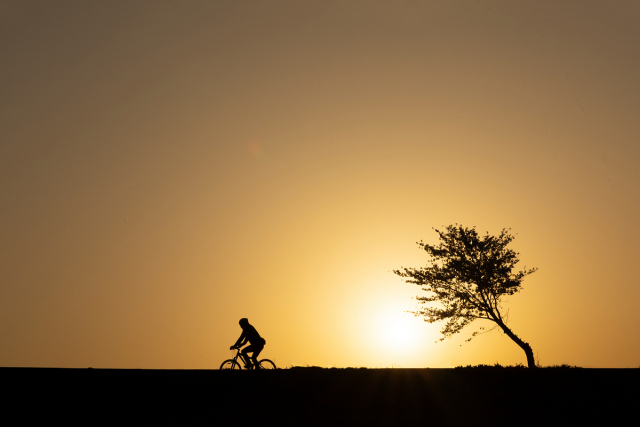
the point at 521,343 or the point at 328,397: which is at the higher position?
the point at 521,343

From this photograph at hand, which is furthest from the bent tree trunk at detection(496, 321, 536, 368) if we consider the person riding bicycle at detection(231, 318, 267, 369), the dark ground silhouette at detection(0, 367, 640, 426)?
the person riding bicycle at detection(231, 318, 267, 369)

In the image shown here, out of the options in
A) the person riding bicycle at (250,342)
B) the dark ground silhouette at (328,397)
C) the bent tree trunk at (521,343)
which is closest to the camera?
the dark ground silhouette at (328,397)

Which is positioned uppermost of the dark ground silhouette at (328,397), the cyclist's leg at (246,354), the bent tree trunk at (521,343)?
the bent tree trunk at (521,343)

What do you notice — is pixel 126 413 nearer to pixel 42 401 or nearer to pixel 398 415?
pixel 42 401

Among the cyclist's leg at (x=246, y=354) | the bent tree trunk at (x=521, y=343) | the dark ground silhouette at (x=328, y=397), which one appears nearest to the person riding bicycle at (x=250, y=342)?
the cyclist's leg at (x=246, y=354)

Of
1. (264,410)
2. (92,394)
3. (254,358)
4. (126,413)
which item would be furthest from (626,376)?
(92,394)

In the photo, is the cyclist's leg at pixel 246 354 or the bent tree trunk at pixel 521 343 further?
the bent tree trunk at pixel 521 343

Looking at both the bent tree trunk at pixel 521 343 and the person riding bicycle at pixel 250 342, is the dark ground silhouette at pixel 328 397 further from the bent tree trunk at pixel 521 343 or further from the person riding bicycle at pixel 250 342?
the bent tree trunk at pixel 521 343

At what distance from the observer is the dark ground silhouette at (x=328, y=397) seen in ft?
41.0

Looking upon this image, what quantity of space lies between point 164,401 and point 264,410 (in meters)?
2.76

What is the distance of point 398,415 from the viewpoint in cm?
1262

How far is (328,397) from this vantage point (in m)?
14.0

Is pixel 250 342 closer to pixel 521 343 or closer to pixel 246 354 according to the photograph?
pixel 246 354

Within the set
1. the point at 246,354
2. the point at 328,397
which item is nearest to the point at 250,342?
the point at 246,354
